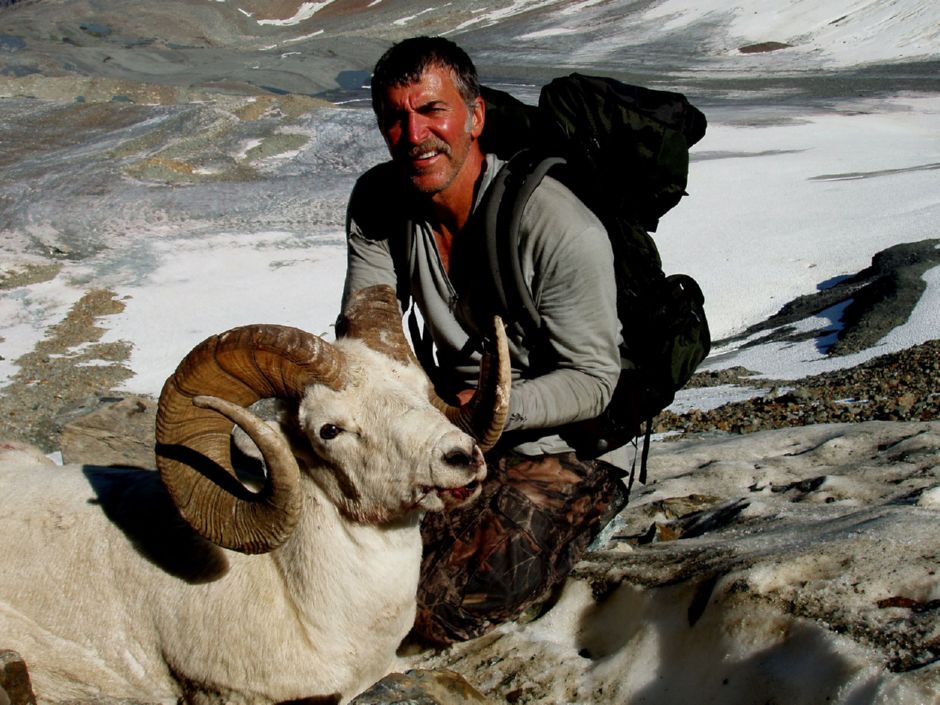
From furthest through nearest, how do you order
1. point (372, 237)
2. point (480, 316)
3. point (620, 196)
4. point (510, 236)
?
point (372, 237)
point (480, 316)
point (620, 196)
point (510, 236)

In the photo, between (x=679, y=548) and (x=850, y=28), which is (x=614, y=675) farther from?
(x=850, y=28)

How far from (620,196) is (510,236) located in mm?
670

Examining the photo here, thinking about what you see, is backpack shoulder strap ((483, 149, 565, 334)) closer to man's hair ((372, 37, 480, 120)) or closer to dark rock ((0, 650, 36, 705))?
man's hair ((372, 37, 480, 120))

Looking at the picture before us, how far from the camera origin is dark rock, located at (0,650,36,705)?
4.02 meters

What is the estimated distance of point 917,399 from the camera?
25.9 ft

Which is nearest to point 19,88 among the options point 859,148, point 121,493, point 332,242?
point 332,242

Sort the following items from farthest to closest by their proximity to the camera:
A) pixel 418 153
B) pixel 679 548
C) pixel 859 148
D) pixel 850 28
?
pixel 850 28 → pixel 859 148 → pixel 679 548 → pixel 418 153

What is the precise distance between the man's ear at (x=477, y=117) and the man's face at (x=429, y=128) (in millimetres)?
48

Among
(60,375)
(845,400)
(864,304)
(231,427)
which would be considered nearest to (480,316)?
(231,427)

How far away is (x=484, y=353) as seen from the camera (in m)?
4.10

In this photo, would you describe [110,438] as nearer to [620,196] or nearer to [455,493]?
[455,493]

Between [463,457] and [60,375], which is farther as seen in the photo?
[60,375]

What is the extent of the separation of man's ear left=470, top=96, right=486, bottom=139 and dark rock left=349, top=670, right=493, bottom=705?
2642 mm

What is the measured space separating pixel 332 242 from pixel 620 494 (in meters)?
14.6
